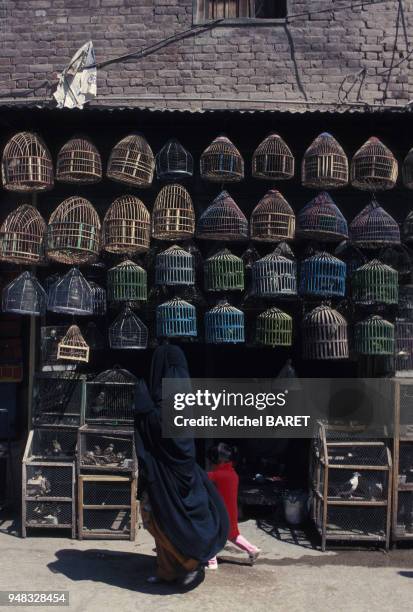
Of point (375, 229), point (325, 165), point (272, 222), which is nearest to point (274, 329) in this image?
point (272, 222)

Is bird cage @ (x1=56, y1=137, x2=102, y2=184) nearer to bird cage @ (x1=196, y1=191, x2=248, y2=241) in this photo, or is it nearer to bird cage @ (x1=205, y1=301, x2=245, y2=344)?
bird cage @ (x1=196, y1=191, x2=248, y2=241)

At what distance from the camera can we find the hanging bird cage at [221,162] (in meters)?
7.89

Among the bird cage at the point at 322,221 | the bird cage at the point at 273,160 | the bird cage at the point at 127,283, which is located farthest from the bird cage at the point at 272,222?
the bird cage at the point at 127,283

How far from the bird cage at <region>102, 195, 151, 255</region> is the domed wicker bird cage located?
229 mm

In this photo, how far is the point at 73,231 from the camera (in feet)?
25.2

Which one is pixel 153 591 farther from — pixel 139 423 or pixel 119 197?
pixel 119 197

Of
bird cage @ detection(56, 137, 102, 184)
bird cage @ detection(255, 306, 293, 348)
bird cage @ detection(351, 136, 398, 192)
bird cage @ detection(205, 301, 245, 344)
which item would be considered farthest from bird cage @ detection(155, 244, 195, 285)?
bird cage @ detection(351, 136, 398, 192)

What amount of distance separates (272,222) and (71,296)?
216cm

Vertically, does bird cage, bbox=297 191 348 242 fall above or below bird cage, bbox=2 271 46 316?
above

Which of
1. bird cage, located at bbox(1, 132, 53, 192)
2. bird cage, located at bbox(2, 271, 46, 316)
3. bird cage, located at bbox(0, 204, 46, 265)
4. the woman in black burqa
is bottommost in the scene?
the woman in black burqa

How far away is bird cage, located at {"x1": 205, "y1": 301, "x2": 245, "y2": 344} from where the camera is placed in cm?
769

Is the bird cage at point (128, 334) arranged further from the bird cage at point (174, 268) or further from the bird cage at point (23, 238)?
the bird cage at point (23, 238)

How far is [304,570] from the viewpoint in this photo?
6957 mm

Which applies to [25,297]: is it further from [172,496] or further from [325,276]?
[325,276]
